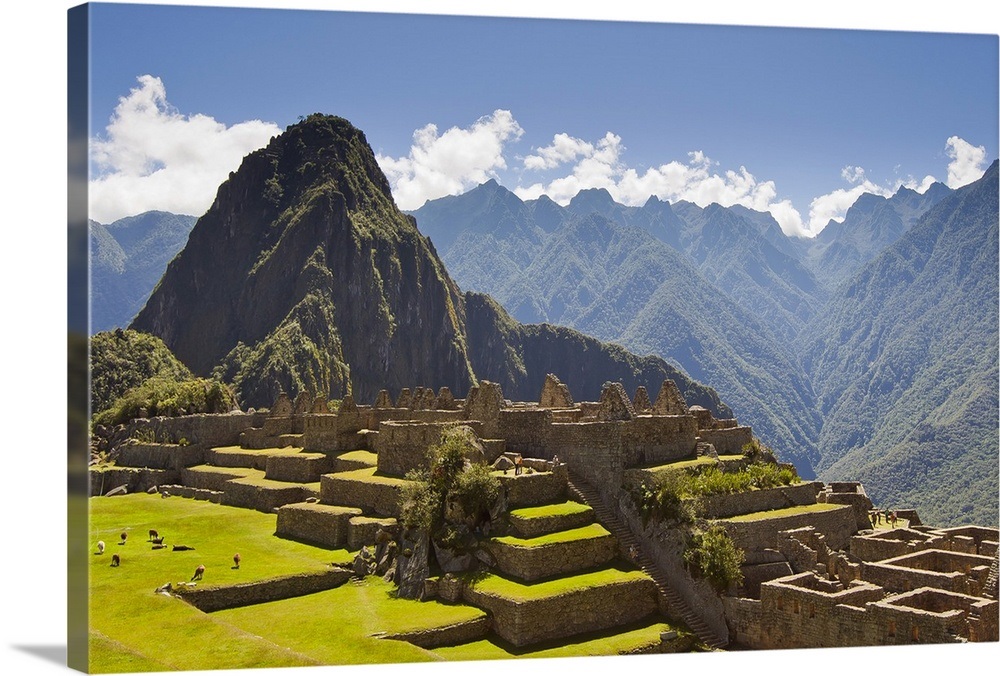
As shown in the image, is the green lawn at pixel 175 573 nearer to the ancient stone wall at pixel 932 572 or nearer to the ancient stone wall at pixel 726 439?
the ancient stone wall at pixel 726 439

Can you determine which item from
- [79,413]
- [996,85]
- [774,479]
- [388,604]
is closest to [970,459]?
[774,479]

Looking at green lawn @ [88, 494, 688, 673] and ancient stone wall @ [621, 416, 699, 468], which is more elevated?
ancient stone wall @ [621, 416, 699, 468]

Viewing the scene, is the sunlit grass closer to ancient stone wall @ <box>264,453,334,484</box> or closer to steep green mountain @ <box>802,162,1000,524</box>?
ancient stone wall @ <box>264,453,334,484</box>

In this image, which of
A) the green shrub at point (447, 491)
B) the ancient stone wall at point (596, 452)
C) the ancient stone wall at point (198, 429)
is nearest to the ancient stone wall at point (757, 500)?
the ancient stone wall at point (596, 452)

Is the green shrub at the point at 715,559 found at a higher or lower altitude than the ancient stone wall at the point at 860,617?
higher

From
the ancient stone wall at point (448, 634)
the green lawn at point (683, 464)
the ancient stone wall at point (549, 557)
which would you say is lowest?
the ancient stone wall at point (448, 634)

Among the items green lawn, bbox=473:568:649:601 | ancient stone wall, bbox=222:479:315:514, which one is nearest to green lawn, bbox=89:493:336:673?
ancient stone wall, bbox=222:479:315:514
